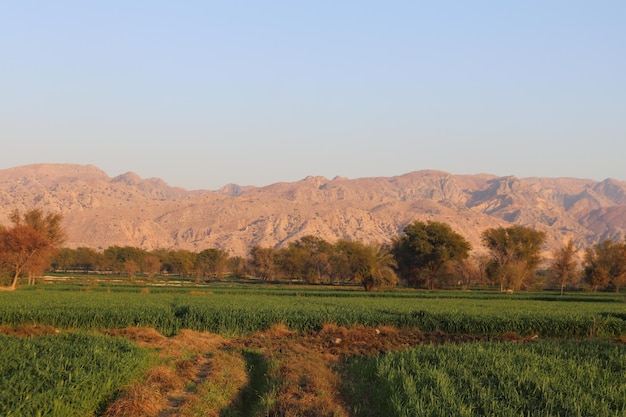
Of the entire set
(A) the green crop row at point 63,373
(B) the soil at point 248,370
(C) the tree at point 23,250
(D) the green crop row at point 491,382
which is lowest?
(B) the soil at point 248,370

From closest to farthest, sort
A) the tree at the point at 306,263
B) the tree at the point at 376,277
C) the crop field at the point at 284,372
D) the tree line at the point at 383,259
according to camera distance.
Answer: the crop field at the point at 284,372 → the tree line at the point at 383,259 → the tree at the point at 376,277 → the tree at the point at 306,263

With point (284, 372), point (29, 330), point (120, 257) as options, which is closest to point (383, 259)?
point (29, 330)

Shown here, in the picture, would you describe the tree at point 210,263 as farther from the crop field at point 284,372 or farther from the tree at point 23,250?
the crop field at point 284,372

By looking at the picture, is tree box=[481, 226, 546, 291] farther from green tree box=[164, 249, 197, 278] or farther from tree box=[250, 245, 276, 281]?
green tree box=[164, 249, 197, 278]

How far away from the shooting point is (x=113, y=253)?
5005 inches

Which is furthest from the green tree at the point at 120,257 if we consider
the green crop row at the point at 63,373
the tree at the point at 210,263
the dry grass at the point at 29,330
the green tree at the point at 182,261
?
the green crop row at the point at 63,373

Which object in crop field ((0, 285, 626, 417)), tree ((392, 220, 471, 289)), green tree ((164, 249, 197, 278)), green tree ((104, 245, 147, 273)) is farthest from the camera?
green tree ((104, 245, 147, 273))

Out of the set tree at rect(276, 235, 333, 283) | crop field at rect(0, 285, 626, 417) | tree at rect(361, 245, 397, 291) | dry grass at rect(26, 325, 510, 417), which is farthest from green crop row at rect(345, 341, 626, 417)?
tree at rect(276, 235, 333, 283)

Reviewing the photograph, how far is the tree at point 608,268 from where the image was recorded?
87938 mm

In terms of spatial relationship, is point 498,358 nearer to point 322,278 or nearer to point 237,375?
point 237,375

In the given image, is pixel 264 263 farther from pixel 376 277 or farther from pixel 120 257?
pixel 376 277

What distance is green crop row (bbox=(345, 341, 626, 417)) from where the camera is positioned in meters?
10.8

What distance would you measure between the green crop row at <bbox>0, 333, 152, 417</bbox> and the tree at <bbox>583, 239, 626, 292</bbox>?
90.0 m

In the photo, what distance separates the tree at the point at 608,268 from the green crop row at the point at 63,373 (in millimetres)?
89959
